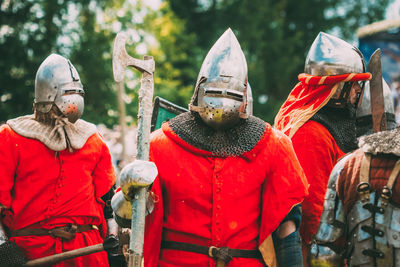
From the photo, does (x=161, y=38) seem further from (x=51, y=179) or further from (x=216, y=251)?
(x=216, y=251)

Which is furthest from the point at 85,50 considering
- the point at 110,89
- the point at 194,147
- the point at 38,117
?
the point at 194,147

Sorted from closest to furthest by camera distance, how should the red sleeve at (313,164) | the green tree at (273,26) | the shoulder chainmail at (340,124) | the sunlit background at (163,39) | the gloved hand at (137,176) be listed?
the gloved hand at (137,176) → the red sleeve at (313,164) → the shoulder chainmail at (340,124) → the sunlit background at (163,39) → the green tree at (273,26)

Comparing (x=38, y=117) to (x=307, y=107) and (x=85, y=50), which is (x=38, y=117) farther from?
(x=85, y=50)

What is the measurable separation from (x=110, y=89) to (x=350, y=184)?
15.2m

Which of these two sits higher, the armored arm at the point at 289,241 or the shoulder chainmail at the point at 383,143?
the shoulder chainmail at the point at 383,143

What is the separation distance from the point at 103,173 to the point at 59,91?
2.36 ft

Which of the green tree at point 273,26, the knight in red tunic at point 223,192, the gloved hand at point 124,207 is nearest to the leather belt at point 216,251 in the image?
the knight in red tunic at point 223,192

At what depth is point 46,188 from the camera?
4520mm

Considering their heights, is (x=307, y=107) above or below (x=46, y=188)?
above

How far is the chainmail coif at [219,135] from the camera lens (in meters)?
3.60

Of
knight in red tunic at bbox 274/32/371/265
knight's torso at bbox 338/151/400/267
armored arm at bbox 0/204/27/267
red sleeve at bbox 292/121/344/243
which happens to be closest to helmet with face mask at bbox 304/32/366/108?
knight in red tunic at bbox 274/32/371/265

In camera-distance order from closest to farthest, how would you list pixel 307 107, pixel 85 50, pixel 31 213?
pixel 31 213 → pixel 307 107 → pixel 85 50

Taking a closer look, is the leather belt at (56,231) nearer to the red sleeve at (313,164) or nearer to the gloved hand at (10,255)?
the gloved hand at (10,255)

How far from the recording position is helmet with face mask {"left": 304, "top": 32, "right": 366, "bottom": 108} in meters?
4.91
